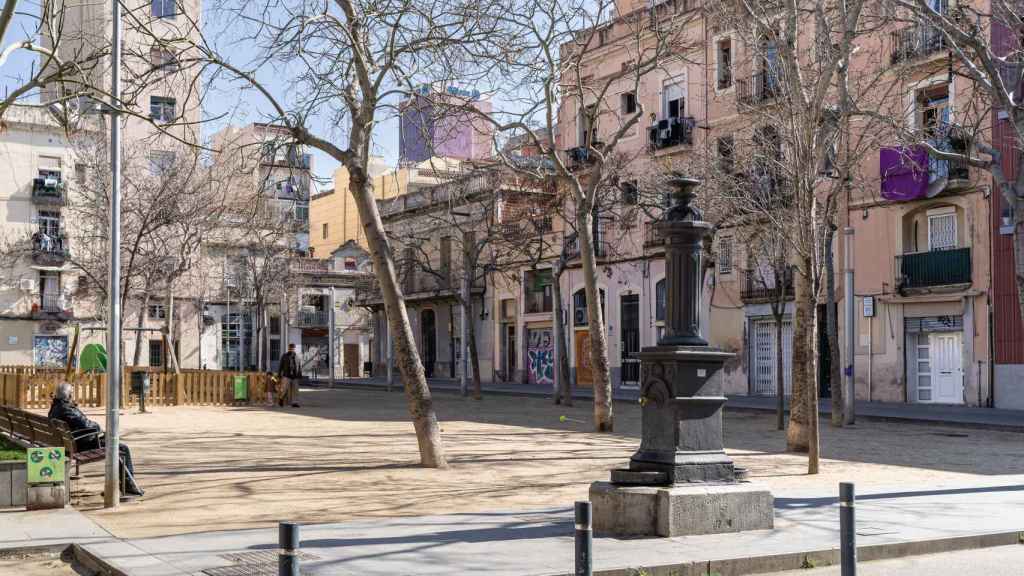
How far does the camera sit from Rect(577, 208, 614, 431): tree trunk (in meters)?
21.2

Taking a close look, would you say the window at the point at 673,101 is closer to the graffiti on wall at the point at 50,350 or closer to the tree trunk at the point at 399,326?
the tree trunk at the point at 399,326

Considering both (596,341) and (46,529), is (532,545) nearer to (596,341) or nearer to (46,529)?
(46,529)

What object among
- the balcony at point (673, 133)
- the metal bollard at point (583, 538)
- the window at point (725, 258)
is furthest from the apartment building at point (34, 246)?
the metal bollard at point (583, 538)

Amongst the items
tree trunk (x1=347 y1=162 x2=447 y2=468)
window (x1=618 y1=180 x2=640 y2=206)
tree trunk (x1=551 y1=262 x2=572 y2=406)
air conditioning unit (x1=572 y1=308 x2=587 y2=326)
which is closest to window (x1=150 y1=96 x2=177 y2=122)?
tree trunk (x1=347 y1=162 x2=447 y2=468)

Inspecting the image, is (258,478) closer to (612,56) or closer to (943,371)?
(943,371)

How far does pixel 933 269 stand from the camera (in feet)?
101

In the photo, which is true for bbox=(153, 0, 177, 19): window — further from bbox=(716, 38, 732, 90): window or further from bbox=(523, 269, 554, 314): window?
bbox=(523, 269, 554, 314): window

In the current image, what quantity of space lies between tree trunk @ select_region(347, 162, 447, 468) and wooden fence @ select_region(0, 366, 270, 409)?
627 inches

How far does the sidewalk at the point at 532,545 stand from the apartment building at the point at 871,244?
12.4 metres

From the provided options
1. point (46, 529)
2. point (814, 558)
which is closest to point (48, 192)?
point (46, 529)

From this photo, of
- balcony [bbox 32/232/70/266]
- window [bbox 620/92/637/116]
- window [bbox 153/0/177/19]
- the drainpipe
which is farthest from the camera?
balcony [bbox 32/232/70/266]

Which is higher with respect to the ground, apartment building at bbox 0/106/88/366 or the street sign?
apartment building at bbox 0/106/88/366

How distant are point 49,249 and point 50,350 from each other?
16.9 ft

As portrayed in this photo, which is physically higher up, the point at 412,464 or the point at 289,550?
the point at 289,550
